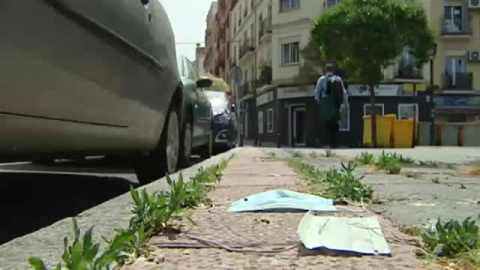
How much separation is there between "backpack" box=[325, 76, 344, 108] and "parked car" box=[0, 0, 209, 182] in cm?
926

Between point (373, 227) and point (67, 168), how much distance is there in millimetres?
5853

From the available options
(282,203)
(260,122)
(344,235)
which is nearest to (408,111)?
(260,122)

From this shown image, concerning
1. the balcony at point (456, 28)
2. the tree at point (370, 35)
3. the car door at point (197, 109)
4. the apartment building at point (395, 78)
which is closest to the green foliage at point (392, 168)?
the car door at point (197, 109)

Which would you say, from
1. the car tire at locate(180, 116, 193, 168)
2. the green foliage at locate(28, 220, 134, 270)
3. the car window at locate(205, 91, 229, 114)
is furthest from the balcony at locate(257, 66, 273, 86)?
the green foliage at locate(28, 220, 134, 270)

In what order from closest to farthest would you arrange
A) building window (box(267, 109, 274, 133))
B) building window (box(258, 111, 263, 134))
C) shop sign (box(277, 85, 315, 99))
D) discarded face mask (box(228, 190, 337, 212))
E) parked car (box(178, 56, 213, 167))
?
discarded face mask (box(228, 190, 337, 212))
parked car (box(178, 56, 213, 167))
shop sign (box(277, 85, 315, 99))
building window (box(267, 109, 274, 133))
building window (box(258, 111, 263, 134))

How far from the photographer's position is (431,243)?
2.22m

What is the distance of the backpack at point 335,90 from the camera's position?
14799 millimetres

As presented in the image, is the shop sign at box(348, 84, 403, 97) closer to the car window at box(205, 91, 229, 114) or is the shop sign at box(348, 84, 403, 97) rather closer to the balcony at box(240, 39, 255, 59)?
the balcony at box(240, 39, 255, 59)

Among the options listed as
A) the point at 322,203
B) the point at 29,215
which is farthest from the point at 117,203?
the point at 322,203

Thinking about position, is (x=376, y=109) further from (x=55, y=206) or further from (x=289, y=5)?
(x=55, y=206)

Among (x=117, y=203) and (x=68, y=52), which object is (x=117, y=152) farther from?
(x=68, y=52)

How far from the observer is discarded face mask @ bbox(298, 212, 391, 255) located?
2.22 m

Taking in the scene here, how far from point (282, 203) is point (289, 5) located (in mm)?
38024

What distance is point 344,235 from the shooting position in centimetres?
241
